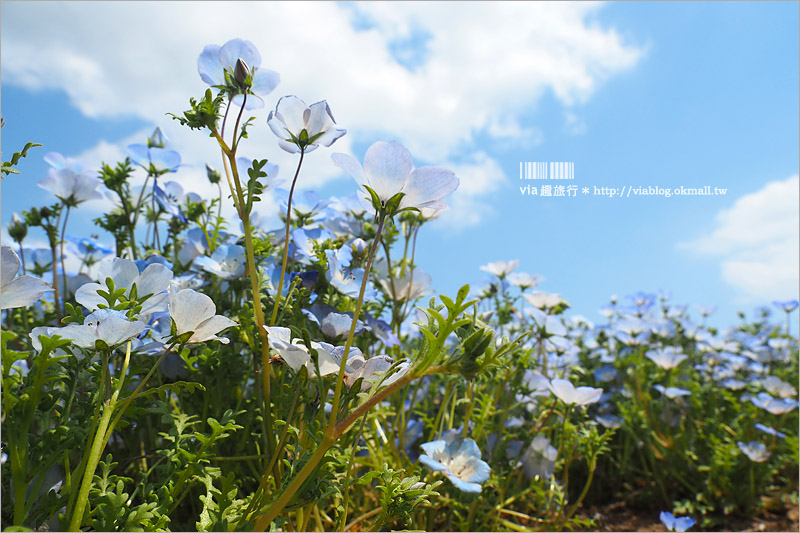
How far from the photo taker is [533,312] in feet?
4.97

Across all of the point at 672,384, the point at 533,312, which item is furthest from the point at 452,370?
the point at 672,384

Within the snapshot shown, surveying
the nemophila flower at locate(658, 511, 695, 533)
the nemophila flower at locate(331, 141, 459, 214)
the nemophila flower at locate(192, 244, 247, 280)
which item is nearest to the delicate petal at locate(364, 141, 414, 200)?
the nemophila flower at locate(331, 141, 459, 214)

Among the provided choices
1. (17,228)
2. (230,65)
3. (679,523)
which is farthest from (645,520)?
(17,228)

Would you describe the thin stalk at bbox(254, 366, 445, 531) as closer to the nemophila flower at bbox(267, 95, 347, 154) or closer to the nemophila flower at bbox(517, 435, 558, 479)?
the nemophila flower at bbox(267, 95, 347, 154)

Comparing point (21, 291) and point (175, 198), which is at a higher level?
point (175, 198)

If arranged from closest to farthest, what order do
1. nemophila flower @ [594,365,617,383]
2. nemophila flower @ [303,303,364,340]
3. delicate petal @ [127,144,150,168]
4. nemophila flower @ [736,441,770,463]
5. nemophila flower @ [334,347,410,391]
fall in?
nemophila flower @ [334,347,410,391]
nemophila flower @ [303,303,364,340]
delicate petal @ [127,144,150,168]
nemophila flower @ [736,441,770,463]
nemophila flower @ [594,365,617,383]

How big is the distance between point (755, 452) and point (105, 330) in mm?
2167

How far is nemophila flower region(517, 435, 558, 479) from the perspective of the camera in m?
1.59

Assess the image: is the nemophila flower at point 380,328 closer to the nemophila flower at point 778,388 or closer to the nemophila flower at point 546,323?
the nemophila flower at point 546,323

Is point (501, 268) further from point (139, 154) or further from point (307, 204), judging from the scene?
point (139, 154)

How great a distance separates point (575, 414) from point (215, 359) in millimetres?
1134

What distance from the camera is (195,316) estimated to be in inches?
26.9

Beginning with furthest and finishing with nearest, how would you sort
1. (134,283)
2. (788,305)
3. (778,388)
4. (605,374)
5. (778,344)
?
(788,305) → (778,344) → (605,374) → (778,388) → (134,283)

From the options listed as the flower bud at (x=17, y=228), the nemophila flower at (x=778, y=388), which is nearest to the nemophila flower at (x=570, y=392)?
the flower bud at (x=17, y=228)
